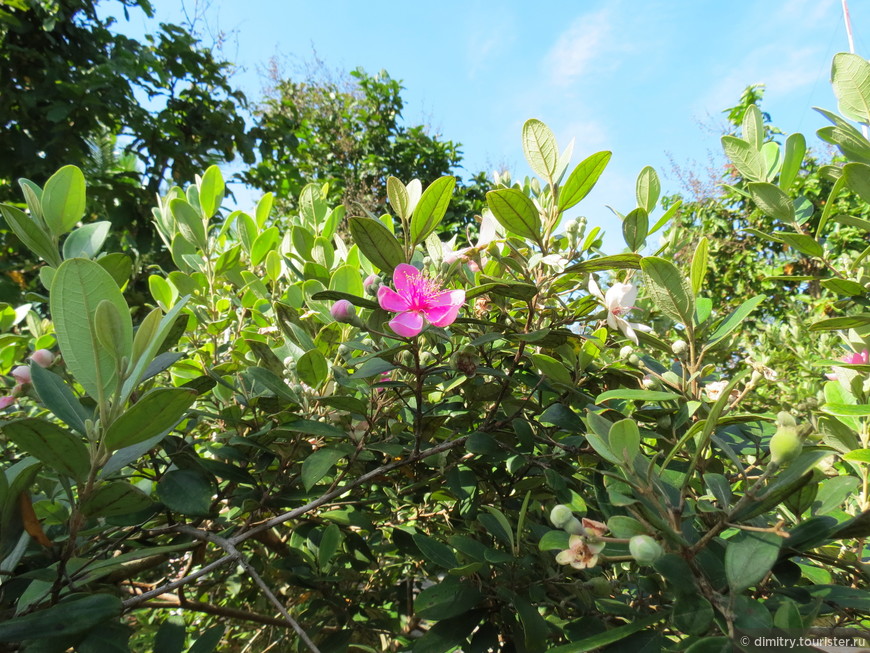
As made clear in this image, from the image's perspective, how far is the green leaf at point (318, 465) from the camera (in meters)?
0.79

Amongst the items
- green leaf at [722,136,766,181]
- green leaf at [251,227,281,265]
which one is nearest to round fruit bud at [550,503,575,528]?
green leaf at [722,136,766,181]

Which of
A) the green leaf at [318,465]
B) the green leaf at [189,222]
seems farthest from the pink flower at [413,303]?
the green leaf at [189,222]

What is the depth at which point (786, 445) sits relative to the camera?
499 millimetres

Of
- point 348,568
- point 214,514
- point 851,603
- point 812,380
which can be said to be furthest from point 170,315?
point 812,380

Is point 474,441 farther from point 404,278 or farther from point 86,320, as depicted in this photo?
point 86,320

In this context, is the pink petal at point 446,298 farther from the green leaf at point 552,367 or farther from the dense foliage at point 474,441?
the green leaf at point 552,367

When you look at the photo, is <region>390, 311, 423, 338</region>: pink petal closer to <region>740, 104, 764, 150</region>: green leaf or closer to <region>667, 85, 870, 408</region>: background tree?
<region>740, 104, 764, 150</region>: green leaf

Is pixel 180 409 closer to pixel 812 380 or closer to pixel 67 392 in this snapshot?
pixel 67 392

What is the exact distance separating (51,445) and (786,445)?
0.72m

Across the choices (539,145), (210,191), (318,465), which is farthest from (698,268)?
(210,191)

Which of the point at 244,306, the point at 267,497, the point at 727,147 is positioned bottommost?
the point at 267,497

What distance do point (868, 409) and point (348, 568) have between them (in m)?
1.09

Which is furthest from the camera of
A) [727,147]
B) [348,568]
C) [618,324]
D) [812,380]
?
[812,380]

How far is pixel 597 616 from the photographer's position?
784mm
